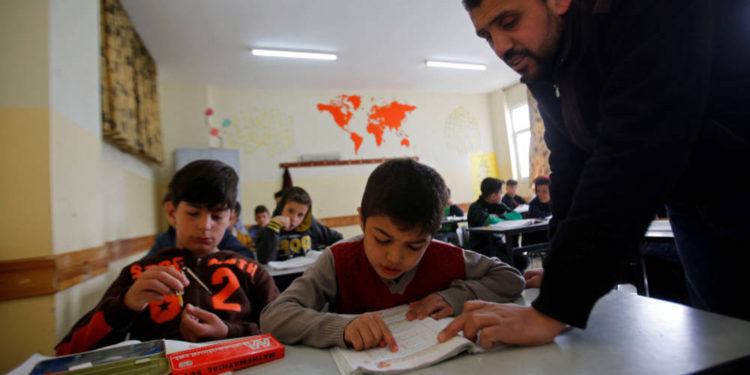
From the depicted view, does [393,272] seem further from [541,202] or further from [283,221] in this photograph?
[541,202]

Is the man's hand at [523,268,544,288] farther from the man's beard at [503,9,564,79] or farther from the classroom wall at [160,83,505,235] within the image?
the classroom wall at [160,83,505,235]

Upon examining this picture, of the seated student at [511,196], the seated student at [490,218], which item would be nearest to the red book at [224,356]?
the seated student at [490,218]

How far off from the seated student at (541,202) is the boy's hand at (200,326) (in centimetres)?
385

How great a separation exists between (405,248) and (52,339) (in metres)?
1.61

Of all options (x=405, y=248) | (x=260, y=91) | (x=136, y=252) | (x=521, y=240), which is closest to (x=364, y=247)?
(x=405, y=248)

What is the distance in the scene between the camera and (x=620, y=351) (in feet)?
1.67

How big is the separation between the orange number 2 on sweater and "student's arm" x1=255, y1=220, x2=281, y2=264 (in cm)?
126

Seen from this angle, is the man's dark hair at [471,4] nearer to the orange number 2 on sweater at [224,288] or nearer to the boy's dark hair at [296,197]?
the orange number 2 on sweater at [224,288]

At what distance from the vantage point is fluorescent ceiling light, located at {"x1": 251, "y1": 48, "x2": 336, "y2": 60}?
4715 millimetres

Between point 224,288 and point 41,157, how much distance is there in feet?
3.32

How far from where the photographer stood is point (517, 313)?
0.57 m

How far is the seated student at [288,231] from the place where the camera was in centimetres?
246

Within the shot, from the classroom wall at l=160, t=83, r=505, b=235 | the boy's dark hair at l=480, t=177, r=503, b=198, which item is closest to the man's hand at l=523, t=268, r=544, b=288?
the boy's dark hair at l=480, t=177, r=503, b=198

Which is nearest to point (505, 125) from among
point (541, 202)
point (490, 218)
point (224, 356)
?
point (541, 202)
